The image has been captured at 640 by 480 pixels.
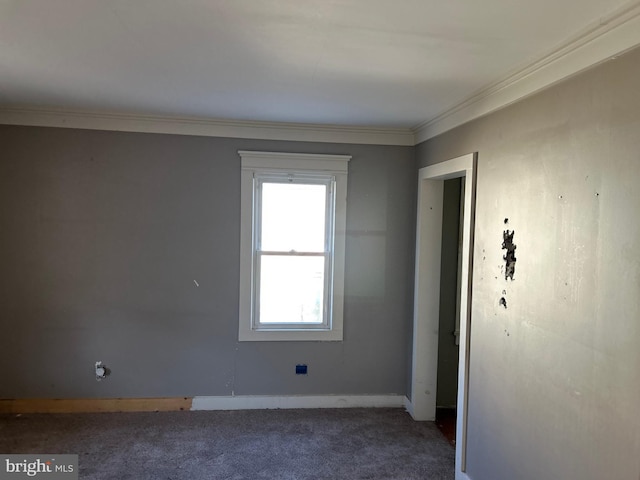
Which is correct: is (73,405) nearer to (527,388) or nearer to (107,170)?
(107,170)

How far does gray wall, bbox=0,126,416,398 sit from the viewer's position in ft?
12.2

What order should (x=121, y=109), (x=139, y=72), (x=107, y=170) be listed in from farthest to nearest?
(x=107, y=170) < (x=121, y=109) < (x=139, y=72)

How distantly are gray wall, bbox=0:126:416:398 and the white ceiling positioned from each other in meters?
0.62

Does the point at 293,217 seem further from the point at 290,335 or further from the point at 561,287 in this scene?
the point at 561,287

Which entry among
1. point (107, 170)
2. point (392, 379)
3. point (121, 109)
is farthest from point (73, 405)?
point (392, 379)

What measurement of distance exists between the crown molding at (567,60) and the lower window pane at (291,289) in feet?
6.07

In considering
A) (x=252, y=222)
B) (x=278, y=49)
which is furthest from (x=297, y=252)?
(x=278, y=49)

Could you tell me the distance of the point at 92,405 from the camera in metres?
3.82

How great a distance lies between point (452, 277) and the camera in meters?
4.08

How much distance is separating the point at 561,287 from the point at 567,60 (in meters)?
1.02

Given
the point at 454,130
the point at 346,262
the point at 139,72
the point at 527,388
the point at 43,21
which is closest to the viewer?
the point at 43,21

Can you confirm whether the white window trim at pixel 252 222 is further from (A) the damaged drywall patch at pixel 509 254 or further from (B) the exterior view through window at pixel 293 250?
(A) the damaged drywall patch at pixel 509 254

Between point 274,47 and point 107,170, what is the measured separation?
234 cm

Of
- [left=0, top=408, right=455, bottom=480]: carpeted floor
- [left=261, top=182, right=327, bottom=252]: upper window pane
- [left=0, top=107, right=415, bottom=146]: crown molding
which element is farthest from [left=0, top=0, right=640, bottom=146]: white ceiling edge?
[left=0, top=408, right=455, bottom=480]: carpeted floor
